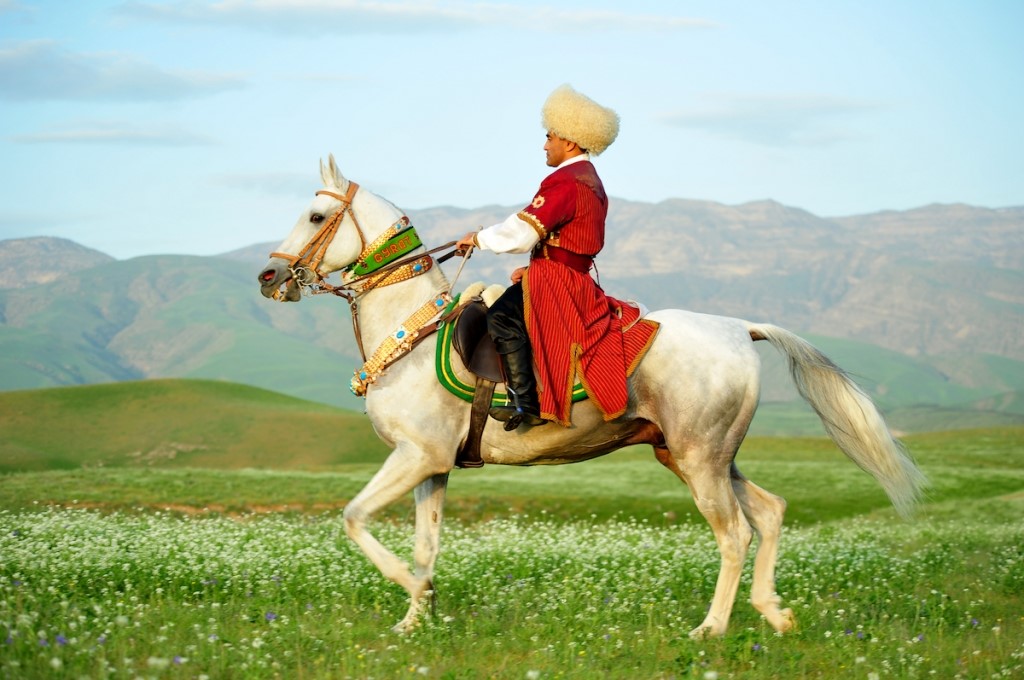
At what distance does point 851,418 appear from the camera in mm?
9719

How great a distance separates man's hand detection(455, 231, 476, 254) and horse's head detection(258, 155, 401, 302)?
738mm

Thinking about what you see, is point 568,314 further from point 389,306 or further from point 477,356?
point 389,306

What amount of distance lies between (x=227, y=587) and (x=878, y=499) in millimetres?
23271

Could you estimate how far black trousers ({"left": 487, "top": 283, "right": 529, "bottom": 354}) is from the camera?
8.76 meters

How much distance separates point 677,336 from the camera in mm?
9141

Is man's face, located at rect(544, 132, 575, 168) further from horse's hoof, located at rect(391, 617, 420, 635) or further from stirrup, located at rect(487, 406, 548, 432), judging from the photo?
horse's hoof, located at rect(391, 617, 420, 635)

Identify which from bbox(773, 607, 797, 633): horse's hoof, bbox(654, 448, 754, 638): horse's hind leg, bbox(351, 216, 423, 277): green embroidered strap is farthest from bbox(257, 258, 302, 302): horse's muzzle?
bbox(773, 607, 797, 633): horse's hoof

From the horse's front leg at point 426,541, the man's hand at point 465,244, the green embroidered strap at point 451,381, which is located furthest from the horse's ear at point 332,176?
the horse's front leg at point 426,541

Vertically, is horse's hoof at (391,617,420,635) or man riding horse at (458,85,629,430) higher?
man riding horse at (458,85,629,430)

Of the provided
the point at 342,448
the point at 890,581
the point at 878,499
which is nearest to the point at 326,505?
the point at 878,499

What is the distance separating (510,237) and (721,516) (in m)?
3.09

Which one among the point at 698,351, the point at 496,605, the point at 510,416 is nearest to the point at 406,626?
the point at 496,605

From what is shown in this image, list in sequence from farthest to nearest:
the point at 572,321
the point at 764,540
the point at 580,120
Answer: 1. the point at 764,540
2. the point at 580,120
3. the point at 572,321

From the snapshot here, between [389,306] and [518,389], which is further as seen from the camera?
[389,306]
